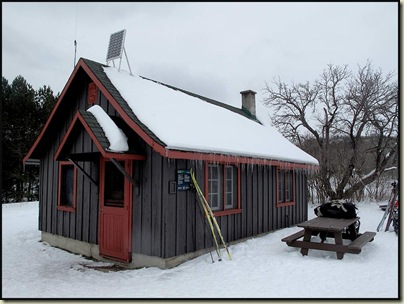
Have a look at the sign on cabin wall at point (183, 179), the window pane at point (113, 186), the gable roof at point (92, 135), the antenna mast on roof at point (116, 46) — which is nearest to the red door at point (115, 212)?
the window pane at point (113, 186)

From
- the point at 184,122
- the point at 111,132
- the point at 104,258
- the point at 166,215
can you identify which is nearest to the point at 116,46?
the point at 184,122

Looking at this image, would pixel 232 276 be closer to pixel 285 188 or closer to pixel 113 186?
pixel 113 186

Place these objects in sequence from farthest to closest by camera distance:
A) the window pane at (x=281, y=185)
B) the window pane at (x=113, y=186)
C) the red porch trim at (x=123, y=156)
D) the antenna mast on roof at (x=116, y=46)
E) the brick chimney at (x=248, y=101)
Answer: the brick chimney at (x=248, y=101), the window pane at (x=281, y=185), the antenna mast on roof at (x=116, y=46), the window pane at (x=113, y=186), the red porch trim at (x=123, y=156)

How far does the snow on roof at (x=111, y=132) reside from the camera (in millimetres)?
5781

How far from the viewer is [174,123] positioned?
6734mm

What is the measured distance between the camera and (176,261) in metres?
6.02

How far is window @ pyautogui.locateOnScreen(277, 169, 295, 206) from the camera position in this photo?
31.8 ft

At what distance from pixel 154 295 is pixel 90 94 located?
4588 millimetres

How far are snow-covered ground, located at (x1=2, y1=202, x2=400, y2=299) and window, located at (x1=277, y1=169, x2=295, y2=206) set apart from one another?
2.47m

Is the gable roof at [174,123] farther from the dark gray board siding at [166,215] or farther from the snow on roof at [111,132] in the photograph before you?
the dark gray board siding at [166,215]

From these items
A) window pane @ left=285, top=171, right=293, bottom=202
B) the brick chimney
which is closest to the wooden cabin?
window pane @ left=285, top=171, right=293, bottom=202

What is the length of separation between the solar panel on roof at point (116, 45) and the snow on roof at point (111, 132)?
2.30 meters

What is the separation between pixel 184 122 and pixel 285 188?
4271 millimetres

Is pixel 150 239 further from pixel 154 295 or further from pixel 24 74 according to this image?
pixel 24 74
